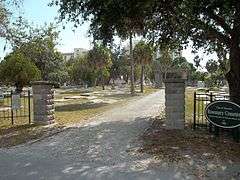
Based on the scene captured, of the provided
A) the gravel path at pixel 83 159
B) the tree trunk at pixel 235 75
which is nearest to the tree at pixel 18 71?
the gravel path at pixel 83 159

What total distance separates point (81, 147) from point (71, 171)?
9.16 feet

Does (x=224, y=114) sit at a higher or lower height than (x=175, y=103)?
lower

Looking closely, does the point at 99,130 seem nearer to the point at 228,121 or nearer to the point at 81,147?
the point at 81,147

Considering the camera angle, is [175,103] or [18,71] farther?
[18,71]

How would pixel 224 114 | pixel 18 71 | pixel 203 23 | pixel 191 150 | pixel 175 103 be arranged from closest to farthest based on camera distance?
pixel 191 150, pixel 224 114, pixel 203 23, pixel 175 103, pixel 18 71

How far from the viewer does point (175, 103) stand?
1491cm

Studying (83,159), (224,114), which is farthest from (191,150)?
(83,159)

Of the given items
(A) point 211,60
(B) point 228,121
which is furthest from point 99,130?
(A) point 211,60

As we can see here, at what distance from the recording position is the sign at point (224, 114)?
12.6 meters

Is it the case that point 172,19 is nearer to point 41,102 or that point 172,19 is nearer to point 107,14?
point 107,14

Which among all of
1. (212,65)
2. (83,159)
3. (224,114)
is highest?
(212,65)

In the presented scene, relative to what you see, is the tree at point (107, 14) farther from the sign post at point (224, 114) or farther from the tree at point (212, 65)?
the tree at point (212, 65)

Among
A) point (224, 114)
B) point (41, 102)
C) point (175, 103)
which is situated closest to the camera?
point (224, 114)

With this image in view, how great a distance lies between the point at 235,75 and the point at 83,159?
7.08 m
